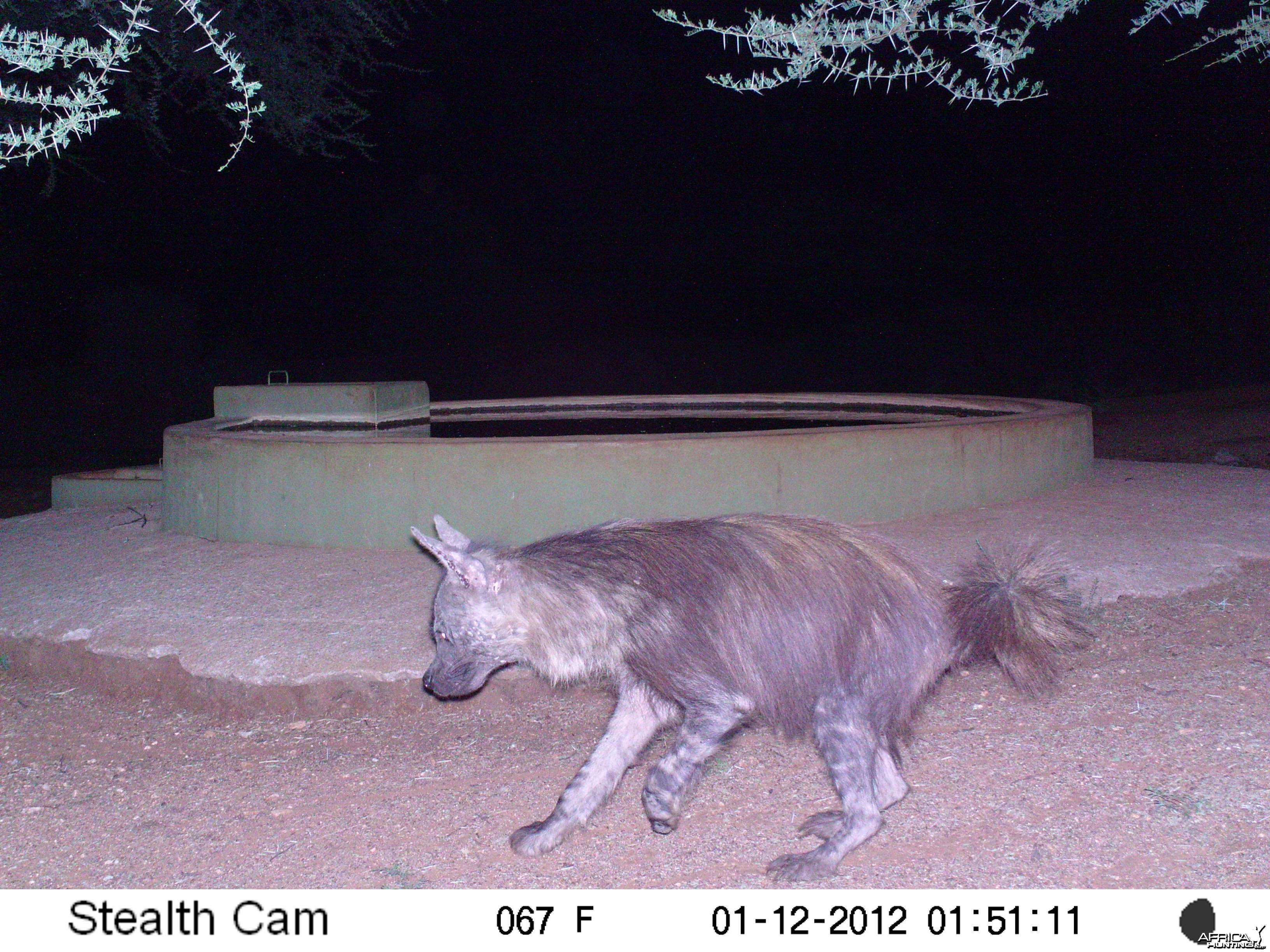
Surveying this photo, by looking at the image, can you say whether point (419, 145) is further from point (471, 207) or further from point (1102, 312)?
point (1102, 312)

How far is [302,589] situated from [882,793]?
376 centimetres

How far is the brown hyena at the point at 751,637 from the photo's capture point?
3.33 metres

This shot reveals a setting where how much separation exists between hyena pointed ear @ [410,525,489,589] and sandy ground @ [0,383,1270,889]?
88cm

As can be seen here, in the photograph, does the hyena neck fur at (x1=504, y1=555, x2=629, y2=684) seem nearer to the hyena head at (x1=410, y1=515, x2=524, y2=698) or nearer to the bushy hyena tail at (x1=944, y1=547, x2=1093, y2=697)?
the hyena head at (x1=410, y1=515, x2=524, y2=698)

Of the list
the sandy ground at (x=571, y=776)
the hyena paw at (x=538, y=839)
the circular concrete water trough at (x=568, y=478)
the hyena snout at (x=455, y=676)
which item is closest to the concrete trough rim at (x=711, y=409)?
the circular concrete water trough at (x=568, y=478)

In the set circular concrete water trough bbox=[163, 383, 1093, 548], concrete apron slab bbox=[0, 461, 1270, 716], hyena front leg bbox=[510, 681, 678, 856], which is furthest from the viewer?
circular concrete water trough bbox=[163, 383, 1093, 548]

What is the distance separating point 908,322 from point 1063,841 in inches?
1061

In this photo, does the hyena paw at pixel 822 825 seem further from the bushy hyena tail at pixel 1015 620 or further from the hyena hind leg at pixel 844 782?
the bushy hyena tail at pixel 1015 620

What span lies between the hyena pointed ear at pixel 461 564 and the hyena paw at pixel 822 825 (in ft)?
4.22

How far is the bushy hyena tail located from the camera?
3383 millimetres

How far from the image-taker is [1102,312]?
95.2 feet

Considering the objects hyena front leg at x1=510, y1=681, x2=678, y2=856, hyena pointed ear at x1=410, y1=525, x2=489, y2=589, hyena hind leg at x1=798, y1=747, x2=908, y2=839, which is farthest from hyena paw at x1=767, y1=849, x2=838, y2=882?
hyena pointed ear at x1=410, y1=525, x2=489, y2=589

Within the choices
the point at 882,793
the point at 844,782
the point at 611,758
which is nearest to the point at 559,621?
the point at 611,758

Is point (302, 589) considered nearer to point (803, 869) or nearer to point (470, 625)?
point (470, 625)
